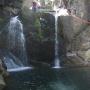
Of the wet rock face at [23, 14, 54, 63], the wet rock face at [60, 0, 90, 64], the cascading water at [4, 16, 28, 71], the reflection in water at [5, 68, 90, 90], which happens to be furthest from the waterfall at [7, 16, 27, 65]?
the wet rock face at [60, 0, 90, 64]

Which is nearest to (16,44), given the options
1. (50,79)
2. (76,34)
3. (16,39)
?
(16,39)

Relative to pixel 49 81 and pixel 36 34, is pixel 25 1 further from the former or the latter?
pixel 49 81

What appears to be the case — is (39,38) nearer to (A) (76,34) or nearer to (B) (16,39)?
(B) (16,39)

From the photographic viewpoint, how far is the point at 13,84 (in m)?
14.5

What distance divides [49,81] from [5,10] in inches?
265

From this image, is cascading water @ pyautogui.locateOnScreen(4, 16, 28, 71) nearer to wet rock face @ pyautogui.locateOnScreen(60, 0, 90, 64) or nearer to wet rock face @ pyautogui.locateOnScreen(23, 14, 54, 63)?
wet rock face @ pyautogui.locateOnScreen(23, 14, 54, 63)

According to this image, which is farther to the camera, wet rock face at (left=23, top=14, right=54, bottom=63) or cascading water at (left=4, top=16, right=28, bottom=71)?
wet rock face at (left=23, top=14, right=54, bottom=63)

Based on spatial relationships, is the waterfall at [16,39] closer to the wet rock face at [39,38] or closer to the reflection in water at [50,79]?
the wet rock face at [39,38]

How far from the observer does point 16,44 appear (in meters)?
19.2

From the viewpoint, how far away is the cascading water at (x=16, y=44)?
18.2 metres

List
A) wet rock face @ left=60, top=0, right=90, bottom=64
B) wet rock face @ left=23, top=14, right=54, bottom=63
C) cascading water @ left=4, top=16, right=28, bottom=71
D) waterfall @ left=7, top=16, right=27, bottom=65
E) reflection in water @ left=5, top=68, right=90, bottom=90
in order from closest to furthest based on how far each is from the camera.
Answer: reflection in water @ left=5, top=68, right=90, bottom=90, cascading water @ left=4, top=16, right=28, bottom=71, waterfall @ left=7, top=16, right=27, bottom=65, wet rock face @ left=23, top=14, right=54, bottom=63, wet rock face @ left=60, top=0, right=90, bottom=64

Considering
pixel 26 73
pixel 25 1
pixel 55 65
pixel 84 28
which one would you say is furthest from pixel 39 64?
pixel 25 1

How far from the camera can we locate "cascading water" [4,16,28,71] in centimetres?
1823

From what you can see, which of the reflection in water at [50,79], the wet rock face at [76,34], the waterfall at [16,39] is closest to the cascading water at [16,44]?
the waterfall at [16,39]
